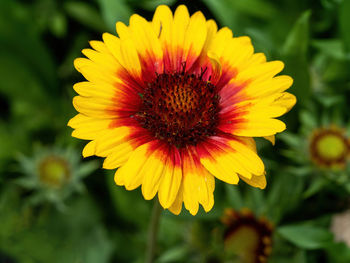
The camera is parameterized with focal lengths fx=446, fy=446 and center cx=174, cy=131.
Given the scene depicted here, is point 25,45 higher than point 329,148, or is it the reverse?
point 25,45

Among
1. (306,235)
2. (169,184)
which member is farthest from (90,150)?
(306,235)

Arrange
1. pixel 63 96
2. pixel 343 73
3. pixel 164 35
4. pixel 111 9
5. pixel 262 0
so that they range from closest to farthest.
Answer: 1. pixel 164 35
2. pixel 111 9
3. pixel 343 73
4. pixel 262 0
5. pixel 63 96

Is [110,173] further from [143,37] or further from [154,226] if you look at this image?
[143,37]

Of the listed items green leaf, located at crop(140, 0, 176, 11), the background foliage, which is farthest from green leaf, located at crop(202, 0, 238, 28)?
green leaf, located at crop(140, 0, 176, 11)

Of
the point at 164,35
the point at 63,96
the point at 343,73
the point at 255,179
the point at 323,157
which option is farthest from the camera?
the point at 63,96

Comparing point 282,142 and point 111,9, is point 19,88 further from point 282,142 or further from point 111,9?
point 282,142

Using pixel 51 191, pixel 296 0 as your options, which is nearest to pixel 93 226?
pixel 51 191

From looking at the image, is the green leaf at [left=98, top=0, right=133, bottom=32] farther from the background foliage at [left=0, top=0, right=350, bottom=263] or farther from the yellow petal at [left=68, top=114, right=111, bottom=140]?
the yellow petal at [left=68, top=114, right=111, bottom=140]
